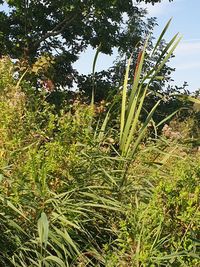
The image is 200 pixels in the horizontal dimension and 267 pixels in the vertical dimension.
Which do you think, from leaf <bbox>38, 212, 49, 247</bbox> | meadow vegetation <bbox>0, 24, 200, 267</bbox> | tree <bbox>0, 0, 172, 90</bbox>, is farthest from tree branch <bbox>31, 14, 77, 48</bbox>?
leaf <bbox>38, 212, 49, 247</bbox>

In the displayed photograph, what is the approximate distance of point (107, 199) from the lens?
3.65 metres

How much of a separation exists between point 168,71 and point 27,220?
15915 mm

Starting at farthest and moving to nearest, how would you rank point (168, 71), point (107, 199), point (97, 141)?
point (168, 71)
point (97, 141)
point (107, 199)

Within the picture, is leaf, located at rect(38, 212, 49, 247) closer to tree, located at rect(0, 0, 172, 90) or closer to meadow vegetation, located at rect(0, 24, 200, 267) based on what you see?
meadow vegetation, located at rect(0, 24, 200, 267)

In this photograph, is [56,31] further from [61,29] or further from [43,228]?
[43,228]

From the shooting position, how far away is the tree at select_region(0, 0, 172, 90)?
15.2m

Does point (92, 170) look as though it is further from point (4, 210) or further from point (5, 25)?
point (5, 25)

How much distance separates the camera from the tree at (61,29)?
15203 millimetres

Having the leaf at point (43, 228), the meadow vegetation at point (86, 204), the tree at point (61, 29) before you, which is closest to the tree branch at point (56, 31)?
the tree at point (61, 29)

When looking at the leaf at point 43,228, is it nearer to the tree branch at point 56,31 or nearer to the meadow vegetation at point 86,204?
the meadow vegetation at point 86,204

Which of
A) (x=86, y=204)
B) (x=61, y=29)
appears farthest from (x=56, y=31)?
(x=86, y=204)

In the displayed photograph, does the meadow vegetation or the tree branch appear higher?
the tree branch

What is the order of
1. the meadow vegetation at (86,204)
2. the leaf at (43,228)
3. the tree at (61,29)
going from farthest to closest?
1. the tree at (61,29)
2. the meadow vegetation at (86,204)
3. the leaf at (43,228)

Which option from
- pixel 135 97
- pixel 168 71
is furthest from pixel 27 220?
pixel 168 71
